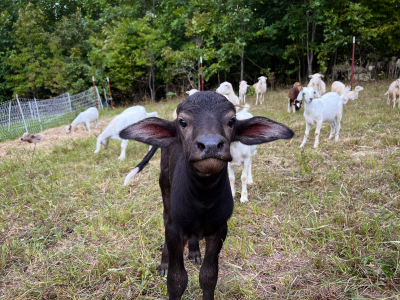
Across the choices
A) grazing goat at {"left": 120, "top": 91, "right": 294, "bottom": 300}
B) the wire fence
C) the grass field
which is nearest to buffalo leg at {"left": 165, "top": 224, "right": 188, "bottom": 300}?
grazing goat at {"left": 120, "top": 91, "right": 294, "bottom": 300}

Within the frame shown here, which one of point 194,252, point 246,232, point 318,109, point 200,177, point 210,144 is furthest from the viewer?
point 318,109

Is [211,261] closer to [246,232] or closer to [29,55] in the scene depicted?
[246,232]

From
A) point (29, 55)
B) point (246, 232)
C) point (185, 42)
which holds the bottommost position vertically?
point (246, 232)

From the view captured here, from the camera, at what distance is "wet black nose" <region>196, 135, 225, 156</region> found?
1.47 metres

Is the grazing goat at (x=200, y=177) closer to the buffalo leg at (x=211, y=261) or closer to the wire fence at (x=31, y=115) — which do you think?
the buffalo leg at (x=211, y=261)

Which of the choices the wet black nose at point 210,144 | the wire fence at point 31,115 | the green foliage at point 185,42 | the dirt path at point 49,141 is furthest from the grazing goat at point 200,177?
the green foliage at point 185,42

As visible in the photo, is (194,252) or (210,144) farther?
(194,252)

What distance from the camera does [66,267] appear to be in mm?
2664

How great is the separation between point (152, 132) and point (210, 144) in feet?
2.59

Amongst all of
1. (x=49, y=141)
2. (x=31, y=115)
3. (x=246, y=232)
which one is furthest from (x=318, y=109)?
(x=31, y=115)

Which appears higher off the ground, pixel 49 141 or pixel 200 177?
pixel 200 177

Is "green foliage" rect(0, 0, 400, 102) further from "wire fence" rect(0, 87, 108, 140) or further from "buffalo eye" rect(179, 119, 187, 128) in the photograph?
"buffalo eye" rect(179, 119, 187, 128)

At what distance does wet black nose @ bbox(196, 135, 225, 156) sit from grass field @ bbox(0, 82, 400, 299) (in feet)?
4.57

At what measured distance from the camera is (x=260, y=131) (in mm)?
2049
